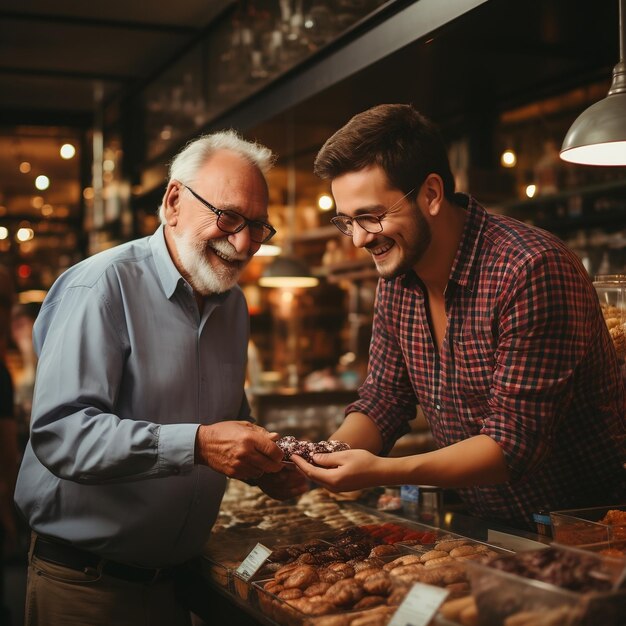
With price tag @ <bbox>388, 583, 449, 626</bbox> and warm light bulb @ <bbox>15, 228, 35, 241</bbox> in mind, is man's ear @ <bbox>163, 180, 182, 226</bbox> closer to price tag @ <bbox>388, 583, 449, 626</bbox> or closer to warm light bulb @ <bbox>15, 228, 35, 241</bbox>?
price tag @ <bbox>388, 583, 449, 626</bbox>

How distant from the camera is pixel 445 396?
7.82ft

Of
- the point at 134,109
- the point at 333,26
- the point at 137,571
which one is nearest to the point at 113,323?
the point at 137,571

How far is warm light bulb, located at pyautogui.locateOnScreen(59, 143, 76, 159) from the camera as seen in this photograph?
883 centimetres

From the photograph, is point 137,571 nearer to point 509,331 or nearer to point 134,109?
point 509,331

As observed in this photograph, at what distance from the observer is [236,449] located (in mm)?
2049

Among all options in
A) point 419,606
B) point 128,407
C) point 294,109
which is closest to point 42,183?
point 294,109

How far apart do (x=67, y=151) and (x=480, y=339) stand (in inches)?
298

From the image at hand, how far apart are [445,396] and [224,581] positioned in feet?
2.66

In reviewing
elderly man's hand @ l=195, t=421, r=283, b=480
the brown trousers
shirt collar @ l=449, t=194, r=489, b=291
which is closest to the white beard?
elderly man's hand @ l=195, t=421, r=283, b=480

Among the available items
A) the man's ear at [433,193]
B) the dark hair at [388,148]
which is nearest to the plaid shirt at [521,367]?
the man's ear at [433,193]

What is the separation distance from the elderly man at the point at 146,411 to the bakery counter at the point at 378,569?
0.73 ft

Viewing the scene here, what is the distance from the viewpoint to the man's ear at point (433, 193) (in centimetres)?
224

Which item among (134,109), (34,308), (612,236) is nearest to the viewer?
(612,236)

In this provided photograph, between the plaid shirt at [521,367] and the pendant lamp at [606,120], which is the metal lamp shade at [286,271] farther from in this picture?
the pendant lamp at [606,120]
